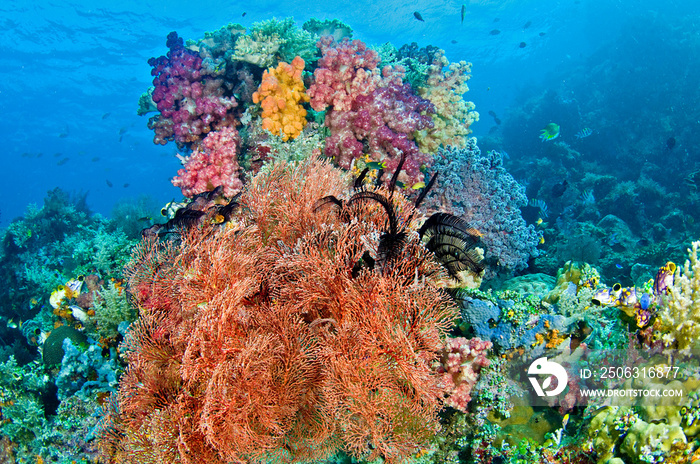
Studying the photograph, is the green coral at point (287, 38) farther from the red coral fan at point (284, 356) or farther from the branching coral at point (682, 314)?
the branching coral at point (682, 314)

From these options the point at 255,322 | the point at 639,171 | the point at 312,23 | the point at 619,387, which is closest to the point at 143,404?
the point at 255,322

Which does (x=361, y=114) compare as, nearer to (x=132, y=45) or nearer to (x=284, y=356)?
(x=284, y=356)

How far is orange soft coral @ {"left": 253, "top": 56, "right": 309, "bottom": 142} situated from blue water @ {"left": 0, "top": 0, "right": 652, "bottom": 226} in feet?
51.2

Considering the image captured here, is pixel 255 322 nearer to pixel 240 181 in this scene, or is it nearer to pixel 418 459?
pixel 418 459

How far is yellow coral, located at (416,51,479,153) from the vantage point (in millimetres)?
7831

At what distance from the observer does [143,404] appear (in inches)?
108

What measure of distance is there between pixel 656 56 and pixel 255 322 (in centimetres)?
4278

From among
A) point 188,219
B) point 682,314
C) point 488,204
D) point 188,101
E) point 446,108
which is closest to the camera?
point 682,314

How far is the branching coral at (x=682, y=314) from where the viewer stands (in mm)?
2975

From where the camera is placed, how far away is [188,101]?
26.4ft

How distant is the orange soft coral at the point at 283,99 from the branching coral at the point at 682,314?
21.5 ft

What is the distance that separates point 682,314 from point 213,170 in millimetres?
7553

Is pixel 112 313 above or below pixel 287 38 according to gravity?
below

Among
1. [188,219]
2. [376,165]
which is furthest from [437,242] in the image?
[376,165]
